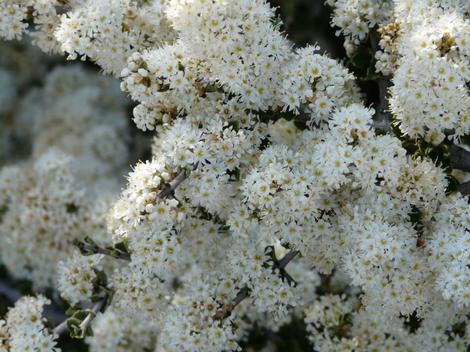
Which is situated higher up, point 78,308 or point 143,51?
point 143,51

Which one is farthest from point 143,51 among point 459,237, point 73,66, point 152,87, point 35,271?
point 73,66

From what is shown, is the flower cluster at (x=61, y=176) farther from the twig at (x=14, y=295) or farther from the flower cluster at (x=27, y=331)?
the flower cluster at (x=27, y=331)

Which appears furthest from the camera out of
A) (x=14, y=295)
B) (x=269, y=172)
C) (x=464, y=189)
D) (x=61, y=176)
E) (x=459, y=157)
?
(x=14, y=295)

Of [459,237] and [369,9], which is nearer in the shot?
[459,237]

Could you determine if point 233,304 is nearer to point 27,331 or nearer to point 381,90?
point 27,331

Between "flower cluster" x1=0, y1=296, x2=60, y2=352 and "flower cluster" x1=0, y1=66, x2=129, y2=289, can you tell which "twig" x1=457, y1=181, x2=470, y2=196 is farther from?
"flower cluster" x1=0, y1=66, x2=129, y2=289

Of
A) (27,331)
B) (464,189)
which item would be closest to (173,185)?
(27,331)

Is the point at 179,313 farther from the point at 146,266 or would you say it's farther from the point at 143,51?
the point at 143,51

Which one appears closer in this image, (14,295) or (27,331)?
(27,331)

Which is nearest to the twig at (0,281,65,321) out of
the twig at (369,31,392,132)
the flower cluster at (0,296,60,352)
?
the flower cluster at (0,296,60,352)
